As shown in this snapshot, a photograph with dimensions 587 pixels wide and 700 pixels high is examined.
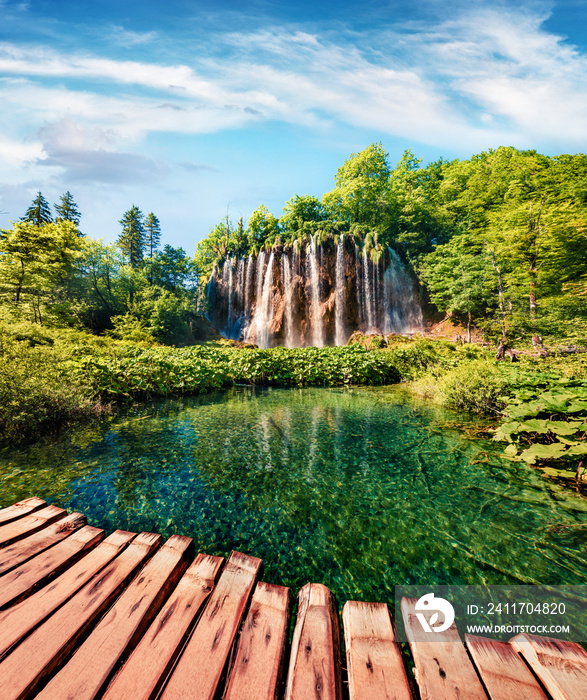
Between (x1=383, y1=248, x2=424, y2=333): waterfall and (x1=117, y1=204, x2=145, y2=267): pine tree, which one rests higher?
(x1=117, y1=204, x2=145, y2=267): pine tree

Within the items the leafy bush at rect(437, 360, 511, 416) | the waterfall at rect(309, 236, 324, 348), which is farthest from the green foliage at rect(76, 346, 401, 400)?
the waterfall at rect(309, 236, 324, 348)

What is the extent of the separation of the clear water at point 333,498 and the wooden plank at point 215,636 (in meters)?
0.99

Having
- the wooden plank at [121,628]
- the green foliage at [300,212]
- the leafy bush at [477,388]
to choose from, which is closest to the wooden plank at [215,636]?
the wooden plank at [121,628]

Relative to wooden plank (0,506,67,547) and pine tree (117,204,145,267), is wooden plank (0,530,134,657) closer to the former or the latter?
wooden plank (0,506,67,547)

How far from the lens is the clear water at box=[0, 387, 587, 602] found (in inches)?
104

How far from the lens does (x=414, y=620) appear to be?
146 centimetres

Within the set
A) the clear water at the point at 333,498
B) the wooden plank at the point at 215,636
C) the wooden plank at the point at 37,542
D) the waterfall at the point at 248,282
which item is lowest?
the clear water at the point at 333,498

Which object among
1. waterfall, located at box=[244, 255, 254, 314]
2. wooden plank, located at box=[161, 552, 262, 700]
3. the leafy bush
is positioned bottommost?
wooden plank, located at box=[161, 552, 262, 700]

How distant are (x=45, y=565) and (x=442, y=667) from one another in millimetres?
2354

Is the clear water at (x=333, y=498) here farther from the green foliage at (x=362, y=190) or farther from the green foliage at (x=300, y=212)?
the green foliage at (x=362, y=190)

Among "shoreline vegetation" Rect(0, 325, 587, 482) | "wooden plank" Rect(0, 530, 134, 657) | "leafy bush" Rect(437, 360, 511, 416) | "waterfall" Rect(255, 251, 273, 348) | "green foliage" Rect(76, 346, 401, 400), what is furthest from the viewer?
"waterfall" Rect(255, 251, 273, 348)

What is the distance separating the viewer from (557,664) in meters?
1.21

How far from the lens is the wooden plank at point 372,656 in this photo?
3.67ft

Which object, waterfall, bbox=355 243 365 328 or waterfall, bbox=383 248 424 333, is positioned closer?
waterfall, bbox=355 243 365 328
